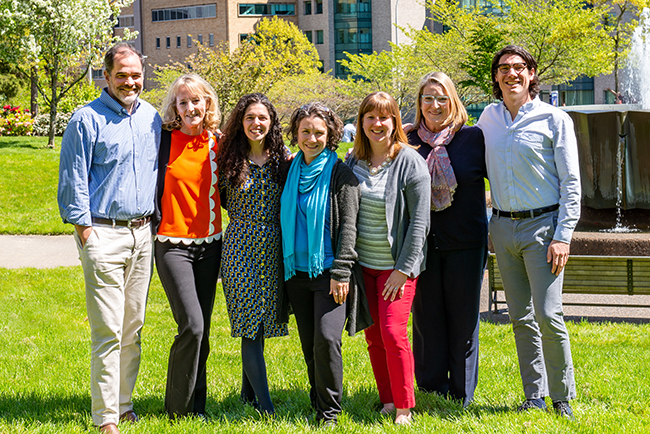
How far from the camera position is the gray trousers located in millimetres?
4121

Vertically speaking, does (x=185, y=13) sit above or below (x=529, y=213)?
above

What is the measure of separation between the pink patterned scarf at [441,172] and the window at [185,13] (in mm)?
69991

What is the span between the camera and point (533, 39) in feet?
93.0

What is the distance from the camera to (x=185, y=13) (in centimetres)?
7206

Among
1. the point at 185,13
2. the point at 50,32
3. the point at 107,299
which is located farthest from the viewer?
the point at 185,13

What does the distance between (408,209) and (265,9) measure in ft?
228

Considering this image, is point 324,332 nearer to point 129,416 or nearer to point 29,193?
point 129,416

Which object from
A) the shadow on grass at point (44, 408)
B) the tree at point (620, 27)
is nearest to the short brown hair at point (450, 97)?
the shadow on grass at point (44, 408)

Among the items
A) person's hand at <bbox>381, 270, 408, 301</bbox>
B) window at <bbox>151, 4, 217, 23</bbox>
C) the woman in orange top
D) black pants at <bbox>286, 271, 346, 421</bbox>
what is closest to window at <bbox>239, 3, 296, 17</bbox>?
window at <bbox>151, 4, 217, 23</bbox>

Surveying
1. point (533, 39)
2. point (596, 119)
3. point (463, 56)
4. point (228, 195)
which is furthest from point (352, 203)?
point (463, 56)

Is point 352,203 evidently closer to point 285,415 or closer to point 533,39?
point 285,415

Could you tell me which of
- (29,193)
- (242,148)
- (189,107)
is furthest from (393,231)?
(29,193)

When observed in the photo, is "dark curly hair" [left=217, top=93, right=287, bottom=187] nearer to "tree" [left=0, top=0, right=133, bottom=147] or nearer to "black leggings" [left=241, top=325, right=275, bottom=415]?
"black leggings" [left=241, top=325, right=275, bottom=415]

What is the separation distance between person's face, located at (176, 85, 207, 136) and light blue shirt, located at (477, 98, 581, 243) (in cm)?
196
